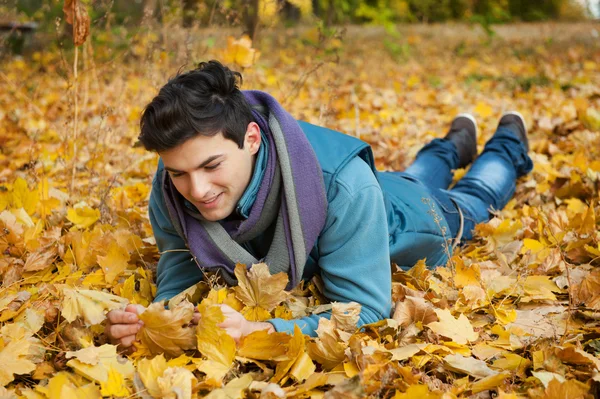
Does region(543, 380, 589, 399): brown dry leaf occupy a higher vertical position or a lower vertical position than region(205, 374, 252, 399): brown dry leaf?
higher

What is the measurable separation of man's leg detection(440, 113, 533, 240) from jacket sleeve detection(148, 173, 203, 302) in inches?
45.4

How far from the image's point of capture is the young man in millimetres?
1509

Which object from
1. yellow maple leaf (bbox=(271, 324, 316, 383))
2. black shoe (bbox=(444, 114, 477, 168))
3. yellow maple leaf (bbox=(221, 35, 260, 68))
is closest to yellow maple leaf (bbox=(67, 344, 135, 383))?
yellow maple leaf (bbox=(271, 324, 316, 383))

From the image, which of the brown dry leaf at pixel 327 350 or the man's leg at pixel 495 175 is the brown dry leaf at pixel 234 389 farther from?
the man's leg at pixel 495 175

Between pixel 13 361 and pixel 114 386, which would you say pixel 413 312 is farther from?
pixel 13 361

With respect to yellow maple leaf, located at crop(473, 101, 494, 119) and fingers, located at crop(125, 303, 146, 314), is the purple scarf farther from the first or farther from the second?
yellow maple leaf, located at crop(473, 101, 494, 119)

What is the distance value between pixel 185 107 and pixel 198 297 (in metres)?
0.66

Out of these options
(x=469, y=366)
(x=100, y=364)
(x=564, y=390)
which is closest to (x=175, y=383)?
(x=100, y=364)

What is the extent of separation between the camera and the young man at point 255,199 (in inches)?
59.4

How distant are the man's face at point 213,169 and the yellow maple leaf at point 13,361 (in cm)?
56

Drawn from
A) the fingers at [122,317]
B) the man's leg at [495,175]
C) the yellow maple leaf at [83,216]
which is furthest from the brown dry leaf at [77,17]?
the man's leg at [495,175]

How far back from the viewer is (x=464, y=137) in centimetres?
314

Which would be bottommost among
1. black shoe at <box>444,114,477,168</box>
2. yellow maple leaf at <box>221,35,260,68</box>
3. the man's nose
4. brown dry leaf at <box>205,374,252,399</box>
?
brown dry leaf at <box>205,374,252,399</box>

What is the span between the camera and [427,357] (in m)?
1.50
